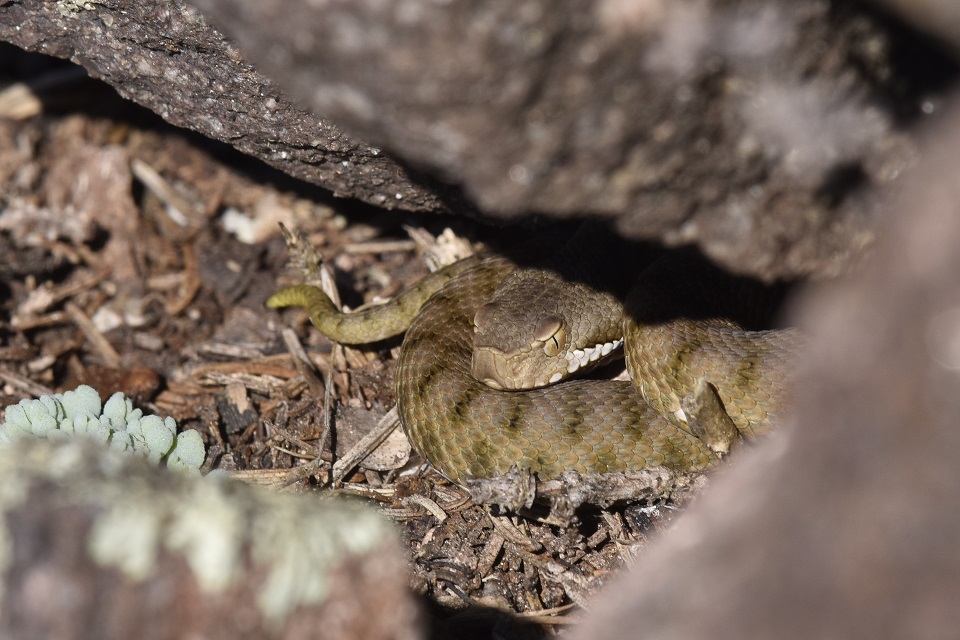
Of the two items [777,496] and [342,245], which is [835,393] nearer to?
[777,496]

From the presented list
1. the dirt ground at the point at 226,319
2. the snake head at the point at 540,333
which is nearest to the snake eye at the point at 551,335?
the snake head at the point at 540,333

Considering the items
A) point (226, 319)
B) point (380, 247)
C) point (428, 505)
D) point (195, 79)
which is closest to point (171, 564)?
point (428, 505)

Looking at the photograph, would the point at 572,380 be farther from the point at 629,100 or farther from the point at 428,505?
the point at 629,100

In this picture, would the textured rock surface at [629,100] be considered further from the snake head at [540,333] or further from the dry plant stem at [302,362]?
the dry plant stem at [302,362]

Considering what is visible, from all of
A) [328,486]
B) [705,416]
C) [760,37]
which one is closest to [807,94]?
[760,37]

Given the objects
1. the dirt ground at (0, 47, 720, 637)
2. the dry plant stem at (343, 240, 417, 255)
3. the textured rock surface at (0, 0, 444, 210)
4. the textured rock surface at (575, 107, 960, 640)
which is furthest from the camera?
the dry plant stem at (343, 240, 417, 255)

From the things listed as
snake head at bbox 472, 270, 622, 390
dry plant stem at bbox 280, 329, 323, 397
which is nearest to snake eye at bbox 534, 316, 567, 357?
snake head at bbox 472, 270, 622, 390

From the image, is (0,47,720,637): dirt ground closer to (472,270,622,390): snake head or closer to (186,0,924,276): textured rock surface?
(472,270,622,390): snake head

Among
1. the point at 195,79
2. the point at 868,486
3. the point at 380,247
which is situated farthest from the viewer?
the point at 380,247
